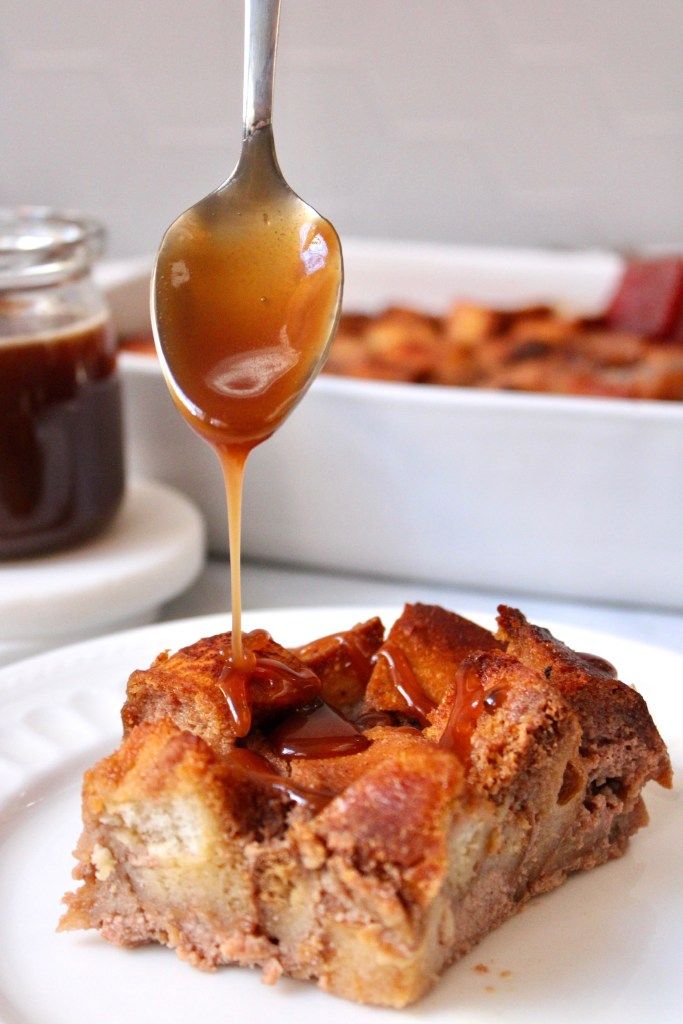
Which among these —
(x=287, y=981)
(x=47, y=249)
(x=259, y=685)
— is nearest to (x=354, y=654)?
(x=259, y=685)

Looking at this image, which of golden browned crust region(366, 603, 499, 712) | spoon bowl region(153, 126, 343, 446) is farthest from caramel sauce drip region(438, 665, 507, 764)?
spoon bowl region(153, 126, 343, 446)

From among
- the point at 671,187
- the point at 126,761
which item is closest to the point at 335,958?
the point at 126,761

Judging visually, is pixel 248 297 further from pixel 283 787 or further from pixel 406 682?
pixel 283 787

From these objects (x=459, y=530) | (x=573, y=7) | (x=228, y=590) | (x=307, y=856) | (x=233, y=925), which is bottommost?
(x=228, y=590)

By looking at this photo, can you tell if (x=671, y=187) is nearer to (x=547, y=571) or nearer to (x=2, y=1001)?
(x=547, y=571)

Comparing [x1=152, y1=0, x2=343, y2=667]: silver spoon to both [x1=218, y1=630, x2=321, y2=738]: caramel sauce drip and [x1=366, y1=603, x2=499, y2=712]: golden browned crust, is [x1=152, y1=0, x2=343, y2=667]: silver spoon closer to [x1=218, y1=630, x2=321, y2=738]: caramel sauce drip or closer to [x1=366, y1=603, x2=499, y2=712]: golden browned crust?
[x1=218, y1=630, x2=321, y2=738]: caramel sauce drip

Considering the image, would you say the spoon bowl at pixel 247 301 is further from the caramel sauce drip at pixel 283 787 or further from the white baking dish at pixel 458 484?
the white baking dish at pixel 458 484

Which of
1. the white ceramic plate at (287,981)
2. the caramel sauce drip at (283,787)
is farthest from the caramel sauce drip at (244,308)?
the white ceramic plate at (287,981)
